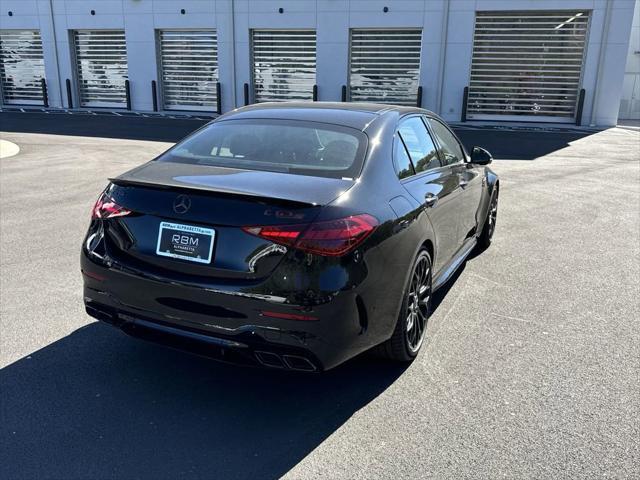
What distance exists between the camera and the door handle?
3.84 meters

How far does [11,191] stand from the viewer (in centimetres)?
877

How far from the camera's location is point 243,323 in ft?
9.41

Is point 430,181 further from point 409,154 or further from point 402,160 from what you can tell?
point 402,160

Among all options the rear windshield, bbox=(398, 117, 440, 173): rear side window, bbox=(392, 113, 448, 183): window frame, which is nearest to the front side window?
bbox=(392, 113, 448, 183): window frame

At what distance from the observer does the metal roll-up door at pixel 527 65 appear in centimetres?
2073

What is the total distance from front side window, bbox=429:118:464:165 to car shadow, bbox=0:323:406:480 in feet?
6.39

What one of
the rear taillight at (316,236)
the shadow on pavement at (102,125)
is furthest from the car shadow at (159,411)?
the shadow on pavement at (102,125)

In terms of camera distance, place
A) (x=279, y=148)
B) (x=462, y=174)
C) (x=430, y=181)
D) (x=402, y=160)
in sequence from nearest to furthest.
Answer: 1. (x=279, y=148)
2. (x=402, y=160)
3. (x=430, y=181)
4. (x=462, y=174)

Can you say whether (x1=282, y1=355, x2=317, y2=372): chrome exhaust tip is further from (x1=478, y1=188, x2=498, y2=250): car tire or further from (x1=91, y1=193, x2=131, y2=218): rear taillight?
(x1=478, y1=188, x2=498, y2=250): car tire

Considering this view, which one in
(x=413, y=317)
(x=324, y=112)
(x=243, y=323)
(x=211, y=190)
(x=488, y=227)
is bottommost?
(x=488, y=227)

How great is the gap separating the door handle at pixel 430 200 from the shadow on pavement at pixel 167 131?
33.2 feet

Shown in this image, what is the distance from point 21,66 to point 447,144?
28.1m

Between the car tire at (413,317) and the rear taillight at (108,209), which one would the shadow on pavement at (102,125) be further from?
the car tire at (413,317)

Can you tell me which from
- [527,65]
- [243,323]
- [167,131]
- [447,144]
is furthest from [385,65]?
[243,323]
